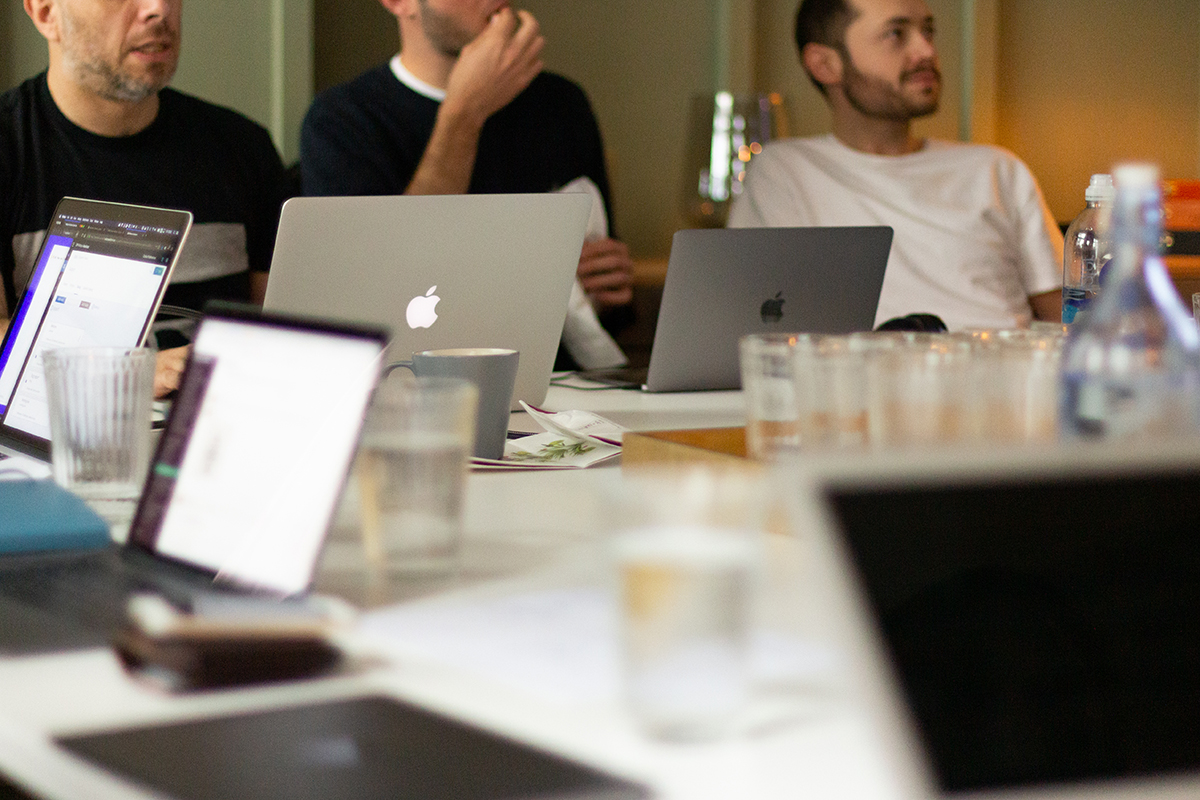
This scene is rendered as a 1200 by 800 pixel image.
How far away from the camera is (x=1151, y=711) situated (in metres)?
0.44

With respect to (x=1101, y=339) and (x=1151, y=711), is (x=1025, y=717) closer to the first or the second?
(x=1151, y=711)

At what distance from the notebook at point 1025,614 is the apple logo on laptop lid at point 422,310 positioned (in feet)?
3.30

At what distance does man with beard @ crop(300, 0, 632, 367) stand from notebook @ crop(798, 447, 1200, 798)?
1.92m

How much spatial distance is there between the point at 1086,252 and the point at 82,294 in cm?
156

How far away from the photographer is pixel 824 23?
2.99 meters

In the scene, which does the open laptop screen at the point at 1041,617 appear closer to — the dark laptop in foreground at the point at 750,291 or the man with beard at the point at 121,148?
the dark laptop in foreground at the point at 750,291

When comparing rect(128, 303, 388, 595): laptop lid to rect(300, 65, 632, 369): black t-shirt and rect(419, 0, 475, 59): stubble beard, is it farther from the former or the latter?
rect(419, 0, 475, 59): stubble beard

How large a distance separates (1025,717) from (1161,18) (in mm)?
4227

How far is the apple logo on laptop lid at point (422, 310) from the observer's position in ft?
4.55

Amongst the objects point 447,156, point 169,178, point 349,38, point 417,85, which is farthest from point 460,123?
point 349,38

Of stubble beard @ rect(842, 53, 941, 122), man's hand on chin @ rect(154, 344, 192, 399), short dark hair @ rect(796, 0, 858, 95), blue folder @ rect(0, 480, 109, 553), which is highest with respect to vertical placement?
short dark hair @ rect(796, 0, 858, 95)

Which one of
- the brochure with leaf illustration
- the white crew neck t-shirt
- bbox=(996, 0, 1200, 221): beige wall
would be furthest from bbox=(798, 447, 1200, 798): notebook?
bbox=(996, 0, 1200, 221): beige wall

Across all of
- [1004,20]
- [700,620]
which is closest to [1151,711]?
[700,620]

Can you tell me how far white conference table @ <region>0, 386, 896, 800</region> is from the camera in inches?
19.8
